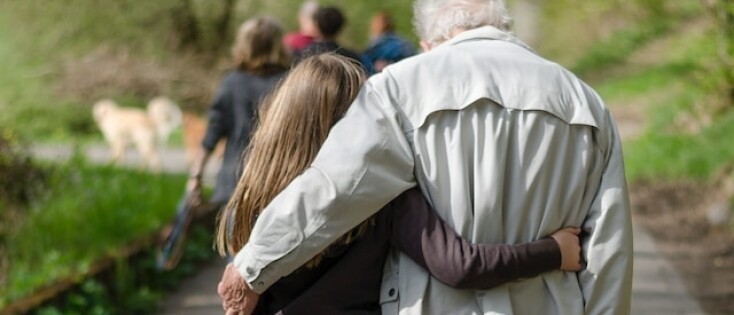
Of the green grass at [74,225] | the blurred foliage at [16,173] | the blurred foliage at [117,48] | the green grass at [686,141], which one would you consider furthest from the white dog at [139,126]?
the blurred foliage at [16,173]

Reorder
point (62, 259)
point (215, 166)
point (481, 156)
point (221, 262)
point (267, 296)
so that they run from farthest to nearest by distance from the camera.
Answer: point (215, 166) → point (221, 262) → point (62, 259) → point (267, 296) → point (481, 156)

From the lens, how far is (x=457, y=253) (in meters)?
3.35

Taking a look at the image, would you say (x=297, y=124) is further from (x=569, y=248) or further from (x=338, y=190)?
(x=569, y=248)

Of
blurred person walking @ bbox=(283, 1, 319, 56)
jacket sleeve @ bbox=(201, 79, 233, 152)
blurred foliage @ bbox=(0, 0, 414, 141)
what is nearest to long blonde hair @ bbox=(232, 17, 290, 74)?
jacket sleeve @ bbox=(201, 79, 233, 152)

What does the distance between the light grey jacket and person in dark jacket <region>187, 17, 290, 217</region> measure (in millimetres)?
3225

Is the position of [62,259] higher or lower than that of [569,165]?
lower

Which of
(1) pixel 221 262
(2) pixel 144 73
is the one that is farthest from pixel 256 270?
(2) pixel 144 73

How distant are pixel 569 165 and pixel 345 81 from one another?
2.05ft

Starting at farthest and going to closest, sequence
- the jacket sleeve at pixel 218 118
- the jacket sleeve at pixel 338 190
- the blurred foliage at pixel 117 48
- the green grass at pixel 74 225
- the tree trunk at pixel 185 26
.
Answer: the tree trunk at pixel 185 26 → the blurred foliage at pixel 117 48 → the green grass at pixel 74 225 → the jacket sleeve at pixel 218 118 → the jacket sleeve at pixel 338 190

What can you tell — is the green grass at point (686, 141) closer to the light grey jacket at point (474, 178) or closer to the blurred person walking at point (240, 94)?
the blurred person walking at point (240, 94)

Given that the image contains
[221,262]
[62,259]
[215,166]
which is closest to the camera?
[62,259]

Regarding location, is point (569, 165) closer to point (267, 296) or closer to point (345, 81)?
point (345, 81)

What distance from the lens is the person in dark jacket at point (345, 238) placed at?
3357mm

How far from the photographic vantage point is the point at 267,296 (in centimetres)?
358
